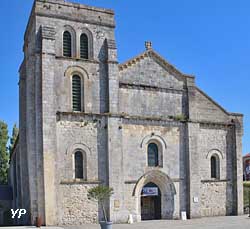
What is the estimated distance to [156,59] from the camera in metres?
32.3

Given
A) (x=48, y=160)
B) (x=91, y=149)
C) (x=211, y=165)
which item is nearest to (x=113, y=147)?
(x=91, y=149)

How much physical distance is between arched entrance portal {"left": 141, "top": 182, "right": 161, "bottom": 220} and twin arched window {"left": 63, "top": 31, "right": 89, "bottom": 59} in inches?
433

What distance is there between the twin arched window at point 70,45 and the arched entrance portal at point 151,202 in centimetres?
1099

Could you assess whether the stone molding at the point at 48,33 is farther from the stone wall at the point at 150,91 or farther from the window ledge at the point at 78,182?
the window ledge at the point at 78,182

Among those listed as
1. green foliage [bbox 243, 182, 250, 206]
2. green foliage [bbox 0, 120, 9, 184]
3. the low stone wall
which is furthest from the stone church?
green foliage [bbox 0, 120, 9, 184]

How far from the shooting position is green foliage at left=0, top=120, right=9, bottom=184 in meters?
52.0

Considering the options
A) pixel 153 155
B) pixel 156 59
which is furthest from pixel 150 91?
pixel 153 155

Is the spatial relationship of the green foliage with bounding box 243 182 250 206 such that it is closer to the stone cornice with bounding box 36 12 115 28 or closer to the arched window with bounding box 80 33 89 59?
the arched window with bounding box 80 33 89 59

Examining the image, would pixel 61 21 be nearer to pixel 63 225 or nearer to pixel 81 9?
pixel 81 9

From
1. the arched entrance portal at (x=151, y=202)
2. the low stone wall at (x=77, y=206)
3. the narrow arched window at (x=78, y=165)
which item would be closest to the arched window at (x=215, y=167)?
the arched entrance portal at (x=151, y=202)

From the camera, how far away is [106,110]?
29.5 m

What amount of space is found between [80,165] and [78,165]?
0.15 m

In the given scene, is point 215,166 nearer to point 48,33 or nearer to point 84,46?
point 84,46

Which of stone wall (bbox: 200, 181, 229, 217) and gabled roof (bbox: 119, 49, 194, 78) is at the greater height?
gabled roof (bbox: 119, 49, 194, 78)
